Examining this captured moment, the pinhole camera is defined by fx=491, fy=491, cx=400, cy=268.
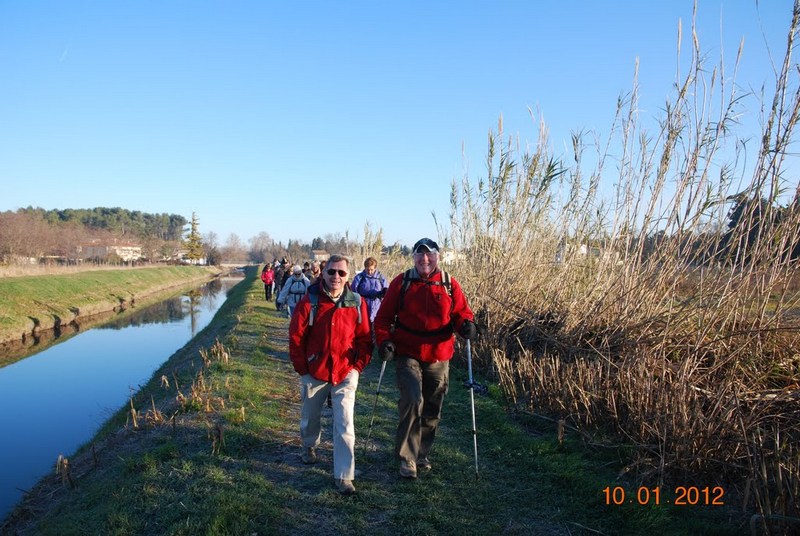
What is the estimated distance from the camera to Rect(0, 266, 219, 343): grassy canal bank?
17469mm

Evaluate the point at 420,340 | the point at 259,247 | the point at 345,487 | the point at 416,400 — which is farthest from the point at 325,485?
the point at 259,247

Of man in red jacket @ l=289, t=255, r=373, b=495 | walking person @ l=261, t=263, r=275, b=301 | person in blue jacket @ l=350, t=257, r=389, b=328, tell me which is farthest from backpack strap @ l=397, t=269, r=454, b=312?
walking person @ l=261, t=263, r=275, b=301

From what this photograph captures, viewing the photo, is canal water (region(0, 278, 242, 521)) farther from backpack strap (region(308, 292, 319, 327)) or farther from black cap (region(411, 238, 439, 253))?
black cap (region(411, 238, 439, 253))

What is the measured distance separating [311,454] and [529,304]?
14.9 ft

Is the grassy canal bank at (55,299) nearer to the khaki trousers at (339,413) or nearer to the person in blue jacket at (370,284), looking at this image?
the person in blue jacket at (370,284)

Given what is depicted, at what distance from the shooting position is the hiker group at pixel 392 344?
13.3ft

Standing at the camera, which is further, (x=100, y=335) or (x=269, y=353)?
(x=100, y=335)

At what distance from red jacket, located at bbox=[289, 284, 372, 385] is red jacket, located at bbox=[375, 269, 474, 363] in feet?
0.67

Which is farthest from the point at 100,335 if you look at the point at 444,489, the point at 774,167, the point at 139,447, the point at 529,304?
the point at 774,167

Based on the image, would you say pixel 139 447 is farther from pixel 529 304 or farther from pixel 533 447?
pixel 529 304

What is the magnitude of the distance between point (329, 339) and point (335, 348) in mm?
92

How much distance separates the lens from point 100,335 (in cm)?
1855

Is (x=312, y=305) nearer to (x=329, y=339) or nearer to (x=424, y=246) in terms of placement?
(x=329, y=339)

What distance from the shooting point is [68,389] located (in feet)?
38.2
